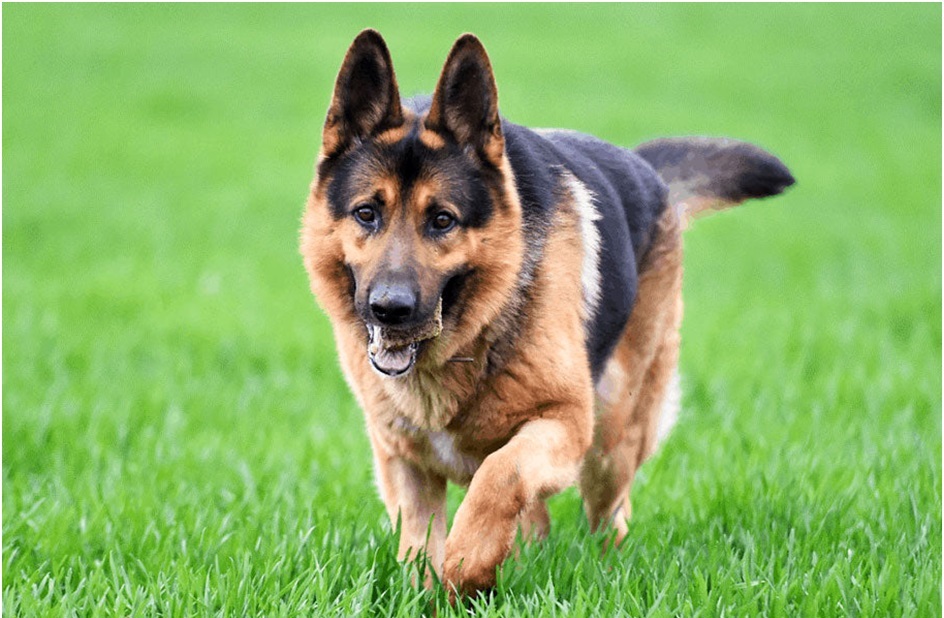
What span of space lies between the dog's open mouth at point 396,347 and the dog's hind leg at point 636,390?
3.66ft

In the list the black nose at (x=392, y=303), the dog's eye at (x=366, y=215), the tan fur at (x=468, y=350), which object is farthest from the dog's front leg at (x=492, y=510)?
the dog's eye at (x=366, y=215)

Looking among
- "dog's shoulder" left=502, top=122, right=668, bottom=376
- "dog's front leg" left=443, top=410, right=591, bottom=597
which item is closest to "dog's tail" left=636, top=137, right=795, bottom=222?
"dog's shoulder" left=502, top=122, right=668, bottom=376

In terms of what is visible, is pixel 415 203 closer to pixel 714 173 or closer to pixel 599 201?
pixel 599 201

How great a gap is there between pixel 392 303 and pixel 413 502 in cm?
103

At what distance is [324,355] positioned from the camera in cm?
827

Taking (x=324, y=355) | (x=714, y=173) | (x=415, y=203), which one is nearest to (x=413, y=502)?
(x=415, y=203)

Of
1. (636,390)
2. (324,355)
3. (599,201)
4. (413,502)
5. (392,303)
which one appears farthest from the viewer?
(324,355)

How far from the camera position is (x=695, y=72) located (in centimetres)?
2194

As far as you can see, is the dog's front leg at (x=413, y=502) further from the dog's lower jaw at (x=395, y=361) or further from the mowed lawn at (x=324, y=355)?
the dog's lower jaw at (x=395, y=361)

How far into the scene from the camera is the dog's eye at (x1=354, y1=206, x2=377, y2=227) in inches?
144

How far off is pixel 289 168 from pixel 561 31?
39.0 ft

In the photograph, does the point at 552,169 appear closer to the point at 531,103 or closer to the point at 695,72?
the point at 531,103

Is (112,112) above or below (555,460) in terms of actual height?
below

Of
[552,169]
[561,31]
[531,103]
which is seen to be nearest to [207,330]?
[552,169]
